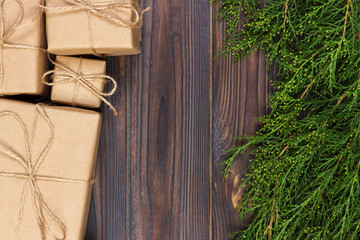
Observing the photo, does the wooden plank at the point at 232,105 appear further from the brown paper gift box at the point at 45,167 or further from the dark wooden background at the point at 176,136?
the brown paper gift box at the point at 45,167

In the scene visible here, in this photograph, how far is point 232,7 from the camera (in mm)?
966

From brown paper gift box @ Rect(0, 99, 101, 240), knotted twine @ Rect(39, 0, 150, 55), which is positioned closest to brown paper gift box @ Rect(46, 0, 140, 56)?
knotted twine @ Rect(39, 0, 150, 55)

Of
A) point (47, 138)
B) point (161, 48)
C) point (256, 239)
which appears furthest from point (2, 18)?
point (256, 239)

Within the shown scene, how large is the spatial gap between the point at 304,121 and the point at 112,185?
62cm

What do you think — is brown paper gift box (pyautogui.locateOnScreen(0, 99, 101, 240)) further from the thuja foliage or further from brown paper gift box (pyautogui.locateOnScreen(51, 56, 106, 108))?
the thuja foliage

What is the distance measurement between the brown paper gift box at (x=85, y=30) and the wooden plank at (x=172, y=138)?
0.19 m

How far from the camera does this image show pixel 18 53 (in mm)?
857

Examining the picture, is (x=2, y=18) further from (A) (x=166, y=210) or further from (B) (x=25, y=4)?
(A) (x=166, y=210)

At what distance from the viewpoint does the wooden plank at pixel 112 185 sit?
102 cm

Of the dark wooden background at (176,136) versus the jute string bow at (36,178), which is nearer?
the jute string bow at (36,178)

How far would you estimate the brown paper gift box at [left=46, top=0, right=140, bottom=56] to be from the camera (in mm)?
829

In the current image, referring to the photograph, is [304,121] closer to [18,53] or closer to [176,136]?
[176,136]

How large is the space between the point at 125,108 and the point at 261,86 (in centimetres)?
44

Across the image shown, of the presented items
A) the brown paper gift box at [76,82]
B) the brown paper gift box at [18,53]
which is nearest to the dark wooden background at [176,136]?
the brown paper gift box at [76,82]
